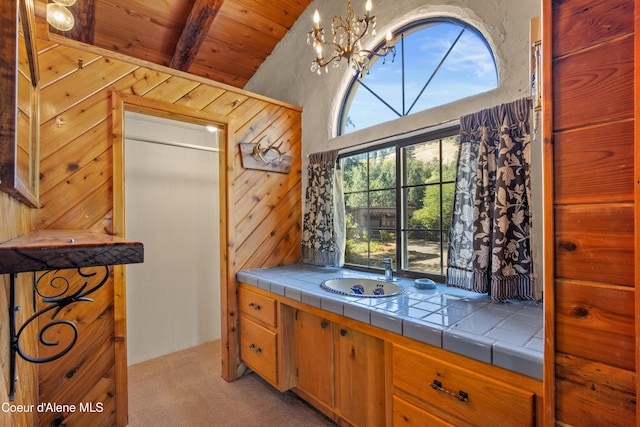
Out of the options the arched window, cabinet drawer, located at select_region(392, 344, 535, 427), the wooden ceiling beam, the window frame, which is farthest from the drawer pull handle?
the wooden ceiling beam

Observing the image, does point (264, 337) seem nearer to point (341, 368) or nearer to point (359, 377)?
Result: point (341, 368)

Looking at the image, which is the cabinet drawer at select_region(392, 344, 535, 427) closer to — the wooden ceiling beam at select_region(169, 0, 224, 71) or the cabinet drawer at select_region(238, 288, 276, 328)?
the cabinet drawer at select_region(238, 288, 276, 328)

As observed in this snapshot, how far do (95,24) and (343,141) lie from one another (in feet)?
7.49

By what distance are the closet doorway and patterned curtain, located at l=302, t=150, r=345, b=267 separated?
1025 mm

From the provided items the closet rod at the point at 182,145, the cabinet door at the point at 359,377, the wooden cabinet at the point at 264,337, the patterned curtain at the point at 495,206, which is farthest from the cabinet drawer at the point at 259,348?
the closet rod at the point at 182,145

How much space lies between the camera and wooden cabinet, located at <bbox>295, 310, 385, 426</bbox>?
5.20 ft

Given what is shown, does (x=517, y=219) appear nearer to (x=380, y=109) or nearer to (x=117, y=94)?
(x=380, y=109)

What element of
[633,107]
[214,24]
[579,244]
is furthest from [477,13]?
[214,24]

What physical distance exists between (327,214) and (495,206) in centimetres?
130

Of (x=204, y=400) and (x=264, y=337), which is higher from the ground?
(x=264, y=337)

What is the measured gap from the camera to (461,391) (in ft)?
3.74

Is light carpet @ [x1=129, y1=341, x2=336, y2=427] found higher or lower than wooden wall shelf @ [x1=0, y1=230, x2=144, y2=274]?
lower

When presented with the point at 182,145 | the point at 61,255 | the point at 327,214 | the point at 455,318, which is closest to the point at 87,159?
the point at 182,145

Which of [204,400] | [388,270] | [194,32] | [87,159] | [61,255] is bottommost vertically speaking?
[204,400]
